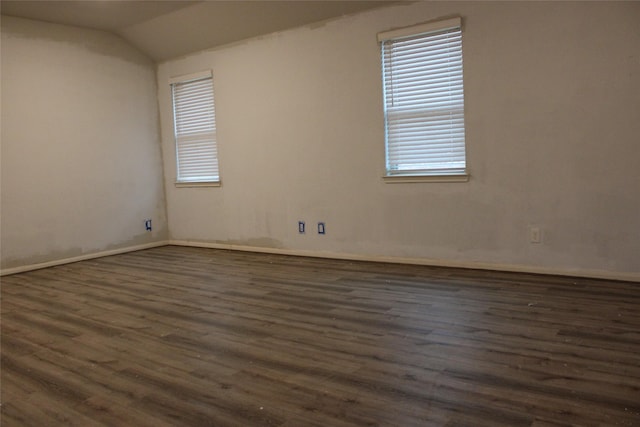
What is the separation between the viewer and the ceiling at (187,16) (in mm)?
4938

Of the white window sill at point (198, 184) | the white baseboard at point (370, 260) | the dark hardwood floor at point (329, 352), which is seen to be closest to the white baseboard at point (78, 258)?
the white baseboard at point (370, 260)

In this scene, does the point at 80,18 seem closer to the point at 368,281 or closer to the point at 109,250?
the point at 109,250

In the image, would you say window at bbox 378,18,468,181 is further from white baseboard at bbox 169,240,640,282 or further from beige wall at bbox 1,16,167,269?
beige wall at bbox 1,16,167,269

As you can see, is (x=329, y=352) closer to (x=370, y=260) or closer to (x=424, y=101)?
(x=370, y=260)

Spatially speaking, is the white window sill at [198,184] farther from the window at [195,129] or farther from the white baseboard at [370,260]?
the white baseboard at [370,260]

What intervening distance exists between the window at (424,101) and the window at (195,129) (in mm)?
2361

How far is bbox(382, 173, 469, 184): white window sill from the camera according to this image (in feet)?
14.4

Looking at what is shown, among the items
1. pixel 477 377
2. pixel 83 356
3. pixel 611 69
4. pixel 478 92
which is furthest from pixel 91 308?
pixel 611 69

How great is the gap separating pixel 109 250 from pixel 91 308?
2556 millimetres

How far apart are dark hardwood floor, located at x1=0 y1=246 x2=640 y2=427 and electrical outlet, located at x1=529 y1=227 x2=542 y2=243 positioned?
290 mm

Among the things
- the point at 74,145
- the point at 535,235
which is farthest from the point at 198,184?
the point at 535,235

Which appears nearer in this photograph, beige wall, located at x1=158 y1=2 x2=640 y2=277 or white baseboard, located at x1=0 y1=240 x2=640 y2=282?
beige wall, located at x1=158 y1=2 x2=640 y2=277

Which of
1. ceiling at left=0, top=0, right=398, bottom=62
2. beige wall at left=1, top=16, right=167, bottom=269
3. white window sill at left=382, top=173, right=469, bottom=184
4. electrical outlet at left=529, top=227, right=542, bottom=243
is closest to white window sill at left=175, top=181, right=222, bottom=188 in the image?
beige wall at left=1, top=16, right=167, bottom=269

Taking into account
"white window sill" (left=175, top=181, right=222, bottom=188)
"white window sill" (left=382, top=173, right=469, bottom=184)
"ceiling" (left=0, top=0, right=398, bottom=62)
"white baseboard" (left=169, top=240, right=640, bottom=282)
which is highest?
"ceiling" (left=0, top=0, right=398, bottom=62)
